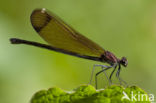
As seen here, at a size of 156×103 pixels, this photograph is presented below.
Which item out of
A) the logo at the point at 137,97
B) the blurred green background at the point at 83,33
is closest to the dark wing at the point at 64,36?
the blurred green background at the point at 83,33

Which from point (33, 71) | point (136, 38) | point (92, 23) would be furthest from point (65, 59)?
point (136, 38)

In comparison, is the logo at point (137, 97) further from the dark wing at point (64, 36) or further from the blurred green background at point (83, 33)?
the blurred green background at point (83, 33)

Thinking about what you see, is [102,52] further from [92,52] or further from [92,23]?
[92,23]

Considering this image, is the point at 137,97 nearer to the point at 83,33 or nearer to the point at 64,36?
the point at 64,36

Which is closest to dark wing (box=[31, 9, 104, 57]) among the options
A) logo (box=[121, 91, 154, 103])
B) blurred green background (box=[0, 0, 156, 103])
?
blurred green background (box=[0, 0, 156, 103])

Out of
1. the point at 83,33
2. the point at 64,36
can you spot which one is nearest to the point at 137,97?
the point at 64,36

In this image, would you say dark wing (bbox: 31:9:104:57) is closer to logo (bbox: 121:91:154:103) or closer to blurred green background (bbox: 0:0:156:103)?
blurred green background (bbox: 0:0:156:103)
